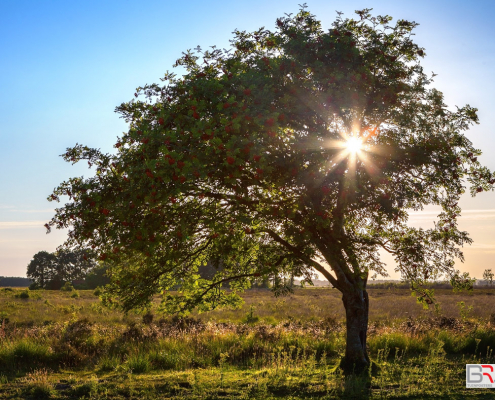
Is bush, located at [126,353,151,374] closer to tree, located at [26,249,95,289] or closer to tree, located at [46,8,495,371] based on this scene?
tree, located at [46,8,495,371]

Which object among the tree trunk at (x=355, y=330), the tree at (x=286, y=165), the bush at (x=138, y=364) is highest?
the tree at (x=286, y=165)

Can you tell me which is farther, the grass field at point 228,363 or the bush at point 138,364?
the bush at point 138,364

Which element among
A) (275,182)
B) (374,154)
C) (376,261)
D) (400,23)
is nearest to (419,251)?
(376,261)

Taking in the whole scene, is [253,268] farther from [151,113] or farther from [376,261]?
[151,113]

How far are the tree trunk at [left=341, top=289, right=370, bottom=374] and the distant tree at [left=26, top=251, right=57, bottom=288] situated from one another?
88397 millimetres

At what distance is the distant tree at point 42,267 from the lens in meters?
91.9

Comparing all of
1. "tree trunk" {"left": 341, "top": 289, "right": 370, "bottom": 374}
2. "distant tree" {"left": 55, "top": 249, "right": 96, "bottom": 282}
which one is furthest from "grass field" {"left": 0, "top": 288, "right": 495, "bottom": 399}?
"distant tree" {"left": 55, "top": 249, "right": 96, "bottom": 282}

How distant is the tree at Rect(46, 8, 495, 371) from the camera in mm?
9445

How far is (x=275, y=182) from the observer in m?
10.7

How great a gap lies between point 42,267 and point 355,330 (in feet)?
297

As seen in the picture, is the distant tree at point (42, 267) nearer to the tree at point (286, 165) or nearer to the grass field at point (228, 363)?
the grass field at point (228, 363)

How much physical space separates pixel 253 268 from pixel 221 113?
6.27 m

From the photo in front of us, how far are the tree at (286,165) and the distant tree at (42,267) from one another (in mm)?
87227

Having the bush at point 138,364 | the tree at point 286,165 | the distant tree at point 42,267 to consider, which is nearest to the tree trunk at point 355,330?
the tree at point 286,165
